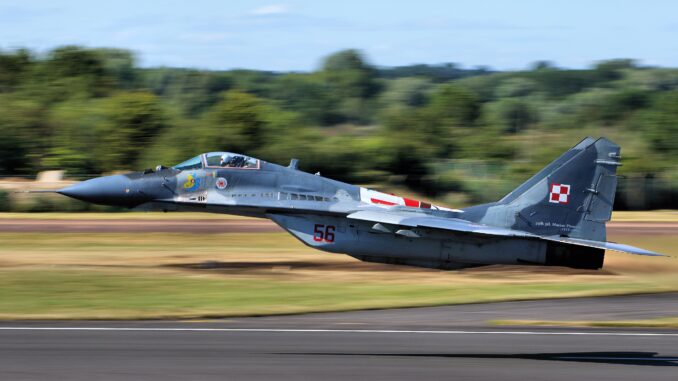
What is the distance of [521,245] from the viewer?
21734 mm

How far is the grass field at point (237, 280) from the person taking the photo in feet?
A: 57.8

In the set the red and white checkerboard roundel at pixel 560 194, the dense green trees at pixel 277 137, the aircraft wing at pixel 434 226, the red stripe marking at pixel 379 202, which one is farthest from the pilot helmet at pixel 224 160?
the dense green trees at pixel 277 137

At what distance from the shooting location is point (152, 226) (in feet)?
108

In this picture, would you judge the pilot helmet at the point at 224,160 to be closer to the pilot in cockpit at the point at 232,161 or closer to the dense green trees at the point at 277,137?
the pilot in cockpit at the point at 232,161

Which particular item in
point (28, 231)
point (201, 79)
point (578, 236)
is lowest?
point (28, 231)

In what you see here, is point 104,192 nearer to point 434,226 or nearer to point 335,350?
point 434,226

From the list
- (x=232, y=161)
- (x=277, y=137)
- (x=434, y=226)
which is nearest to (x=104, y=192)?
(x=232, y=161)

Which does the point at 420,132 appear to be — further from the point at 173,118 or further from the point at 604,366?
the point at 604,366

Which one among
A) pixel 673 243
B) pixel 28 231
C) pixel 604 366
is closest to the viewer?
pixel 604 366

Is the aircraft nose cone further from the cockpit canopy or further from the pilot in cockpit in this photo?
the pilot in cockpit

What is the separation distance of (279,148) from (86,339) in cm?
3728

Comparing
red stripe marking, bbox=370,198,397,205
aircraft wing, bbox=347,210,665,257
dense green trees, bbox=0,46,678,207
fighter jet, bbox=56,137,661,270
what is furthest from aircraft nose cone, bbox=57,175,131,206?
dense green trees, bbox=0,46,678,207

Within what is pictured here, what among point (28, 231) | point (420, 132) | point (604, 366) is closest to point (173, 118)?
point (420, 132)

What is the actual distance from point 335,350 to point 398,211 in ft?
28.9
